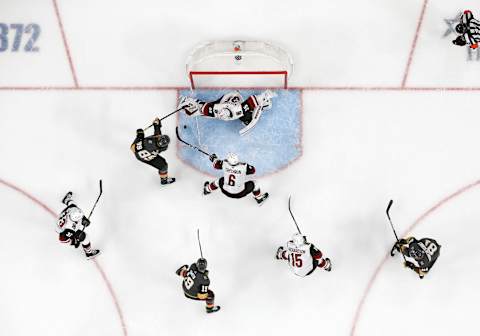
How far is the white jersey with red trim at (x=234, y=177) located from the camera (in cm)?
611

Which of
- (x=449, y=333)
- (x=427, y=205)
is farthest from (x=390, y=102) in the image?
(x=449, y=333)

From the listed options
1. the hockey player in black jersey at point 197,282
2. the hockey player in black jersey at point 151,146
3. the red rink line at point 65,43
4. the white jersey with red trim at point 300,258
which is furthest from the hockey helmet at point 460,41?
the red rink line at point 65,43

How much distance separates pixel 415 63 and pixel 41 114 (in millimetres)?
4614

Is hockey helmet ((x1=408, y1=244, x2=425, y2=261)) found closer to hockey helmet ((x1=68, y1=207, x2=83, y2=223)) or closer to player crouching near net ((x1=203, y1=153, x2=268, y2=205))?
player crouching near net ((x1=203, y1=153, x2=268, y2=205))

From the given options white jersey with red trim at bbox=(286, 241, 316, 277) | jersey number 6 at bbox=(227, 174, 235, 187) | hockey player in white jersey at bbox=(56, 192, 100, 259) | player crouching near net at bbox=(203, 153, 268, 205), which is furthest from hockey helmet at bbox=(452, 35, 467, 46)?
hockey player in white jersey at bbox=(56, 192, 100, 259)

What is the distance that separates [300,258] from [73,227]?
2.46 meters

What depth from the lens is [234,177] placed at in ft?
20.2

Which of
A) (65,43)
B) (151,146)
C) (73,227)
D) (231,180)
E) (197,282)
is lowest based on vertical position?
(197,282)

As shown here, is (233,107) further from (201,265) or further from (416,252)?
(416,252)

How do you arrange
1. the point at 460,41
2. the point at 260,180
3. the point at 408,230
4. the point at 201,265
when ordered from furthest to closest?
the point at 460,41, the point at 260,180, the point at 408,230, the point at 201,265

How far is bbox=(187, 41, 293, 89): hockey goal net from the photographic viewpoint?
693 cm

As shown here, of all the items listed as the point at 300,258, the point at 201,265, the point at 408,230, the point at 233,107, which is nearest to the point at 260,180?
the point at 233,107

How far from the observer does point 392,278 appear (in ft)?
21.6

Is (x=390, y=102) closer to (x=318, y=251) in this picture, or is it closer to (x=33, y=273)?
(x=318, y=251)
